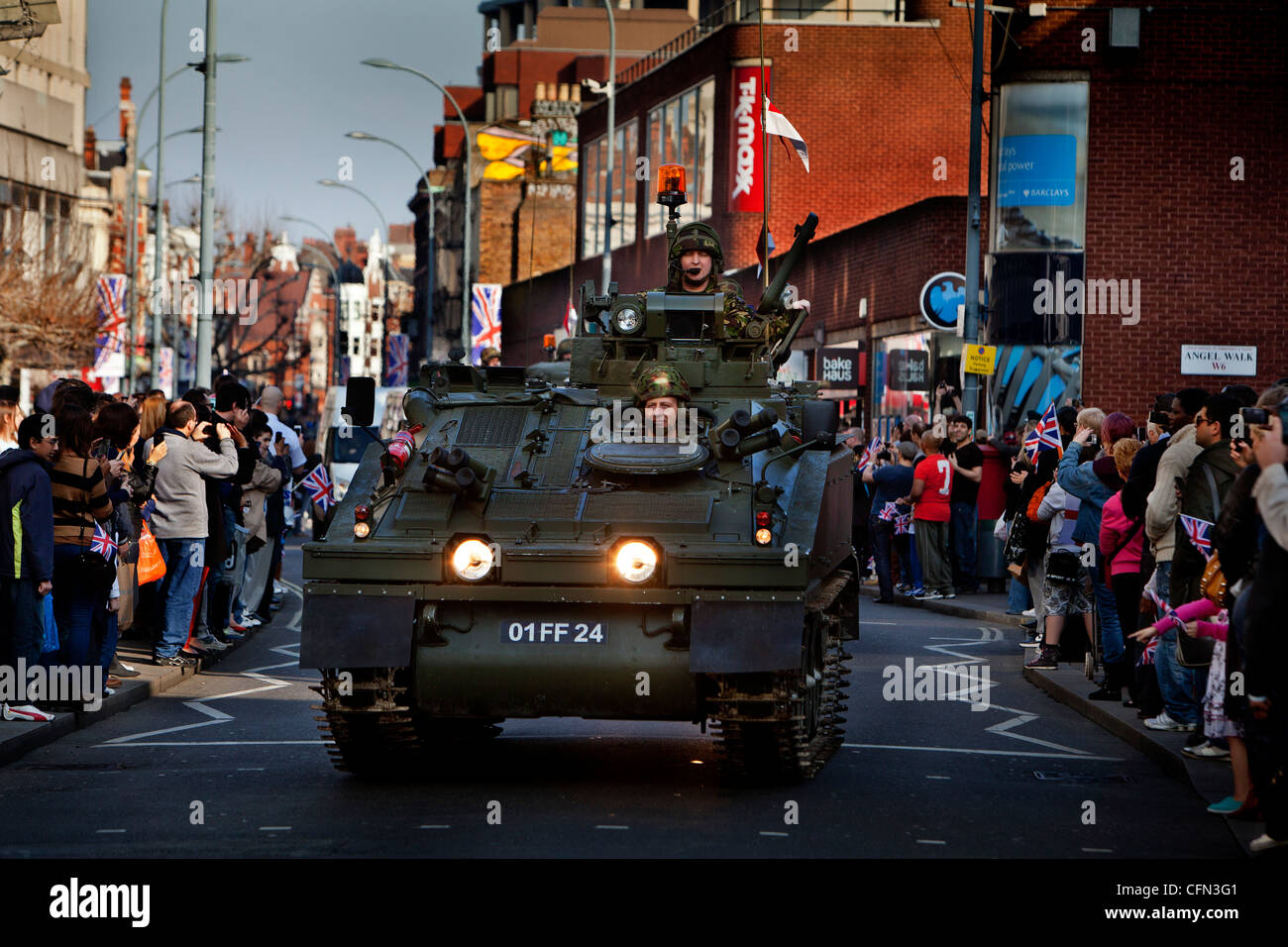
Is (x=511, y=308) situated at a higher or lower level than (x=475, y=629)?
higher

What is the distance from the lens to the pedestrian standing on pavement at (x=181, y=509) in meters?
15.8

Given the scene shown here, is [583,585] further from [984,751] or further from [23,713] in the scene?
[23,713]

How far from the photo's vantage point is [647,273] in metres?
51.4

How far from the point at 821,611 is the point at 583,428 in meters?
1.67

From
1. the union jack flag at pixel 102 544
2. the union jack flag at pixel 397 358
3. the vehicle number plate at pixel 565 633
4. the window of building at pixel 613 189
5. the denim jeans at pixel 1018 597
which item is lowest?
the denim jeans at pixel 1018 597

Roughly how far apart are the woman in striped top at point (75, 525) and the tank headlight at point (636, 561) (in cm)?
399

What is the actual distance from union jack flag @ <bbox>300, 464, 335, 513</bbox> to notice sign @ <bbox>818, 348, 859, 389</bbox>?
42.7 feet

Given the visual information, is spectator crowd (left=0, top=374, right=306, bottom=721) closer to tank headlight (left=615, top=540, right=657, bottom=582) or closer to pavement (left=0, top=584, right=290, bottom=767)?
pavement (left=0, top=584, right=290, bottom=767)

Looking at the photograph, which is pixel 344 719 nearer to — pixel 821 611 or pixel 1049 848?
pixel 821 611

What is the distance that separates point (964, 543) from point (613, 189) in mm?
33365
